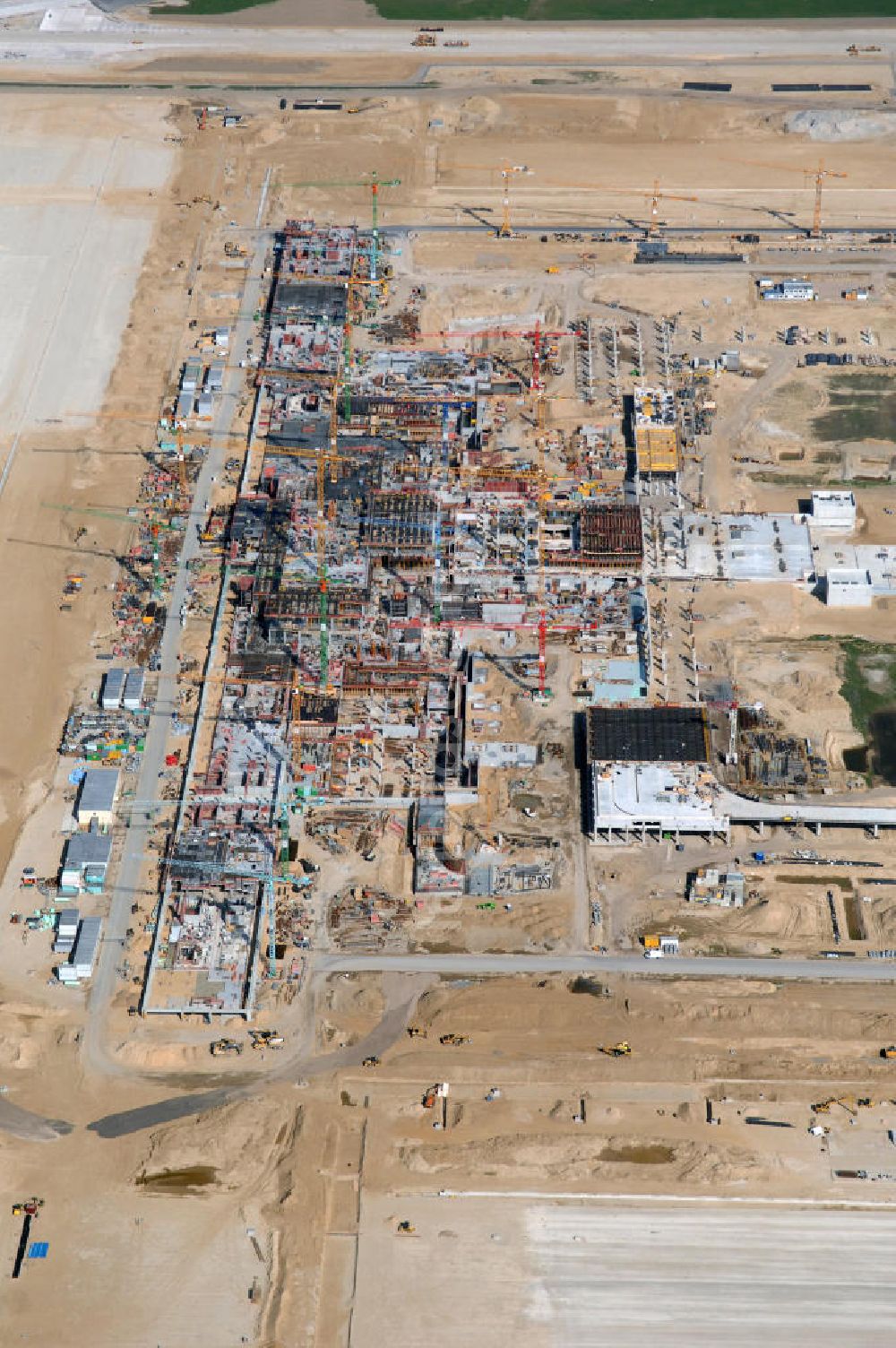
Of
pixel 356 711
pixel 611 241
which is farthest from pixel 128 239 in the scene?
pixel 356 711

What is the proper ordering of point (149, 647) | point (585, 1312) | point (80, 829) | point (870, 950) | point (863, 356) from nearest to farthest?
1. point (585, 1312)
2. point (870, 950)
3. point (80, 829)
4. point (149, 647)
5. point (863, 356)

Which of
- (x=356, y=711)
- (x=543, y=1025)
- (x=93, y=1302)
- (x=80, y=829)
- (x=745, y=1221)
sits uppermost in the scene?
(x=356, y=711)

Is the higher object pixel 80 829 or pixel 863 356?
pixel 863 356

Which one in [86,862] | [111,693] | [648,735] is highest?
[111,693]

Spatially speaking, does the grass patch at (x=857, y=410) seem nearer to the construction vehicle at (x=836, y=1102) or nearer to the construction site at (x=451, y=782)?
the construction site at (x=451, y=782)

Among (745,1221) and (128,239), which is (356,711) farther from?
(128,239)

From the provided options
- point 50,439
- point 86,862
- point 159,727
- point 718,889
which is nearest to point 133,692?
point 159,727

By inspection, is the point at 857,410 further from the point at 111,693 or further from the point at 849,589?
the point at 111,693
